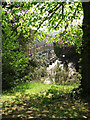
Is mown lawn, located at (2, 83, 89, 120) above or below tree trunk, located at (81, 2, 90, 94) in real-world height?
below

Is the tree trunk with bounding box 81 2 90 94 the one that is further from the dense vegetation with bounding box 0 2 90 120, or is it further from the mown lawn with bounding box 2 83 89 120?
the mown lawn with bounding box 2 83 89 120

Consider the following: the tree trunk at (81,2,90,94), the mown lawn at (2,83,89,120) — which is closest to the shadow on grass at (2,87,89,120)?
the mown lawn at (2,83,89,120)

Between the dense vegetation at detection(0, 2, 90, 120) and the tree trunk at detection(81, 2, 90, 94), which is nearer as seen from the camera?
the dense vegetation at detection(0, 2, 90, 120)

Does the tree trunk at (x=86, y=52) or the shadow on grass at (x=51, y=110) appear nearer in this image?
the shadow on grass at (x=51, y=110)

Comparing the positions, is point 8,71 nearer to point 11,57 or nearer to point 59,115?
point 11,57

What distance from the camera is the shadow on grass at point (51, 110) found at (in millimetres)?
4923

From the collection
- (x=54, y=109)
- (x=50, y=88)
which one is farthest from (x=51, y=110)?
(x=50, y=88)

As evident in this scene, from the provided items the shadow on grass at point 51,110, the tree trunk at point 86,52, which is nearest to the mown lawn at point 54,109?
the shadow on grass at point 51,110

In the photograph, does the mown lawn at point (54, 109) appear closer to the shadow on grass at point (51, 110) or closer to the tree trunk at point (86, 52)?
the shadow on grass at point (51, 110)

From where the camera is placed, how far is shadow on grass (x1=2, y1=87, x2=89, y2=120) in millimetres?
4923

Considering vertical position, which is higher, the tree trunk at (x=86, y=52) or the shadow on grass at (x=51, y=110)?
the tree trunk at (x=86, y=52)

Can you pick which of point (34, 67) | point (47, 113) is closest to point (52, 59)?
point (34, 67)

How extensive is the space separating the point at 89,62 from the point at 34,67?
23.0ft

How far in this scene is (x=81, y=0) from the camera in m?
7.07
